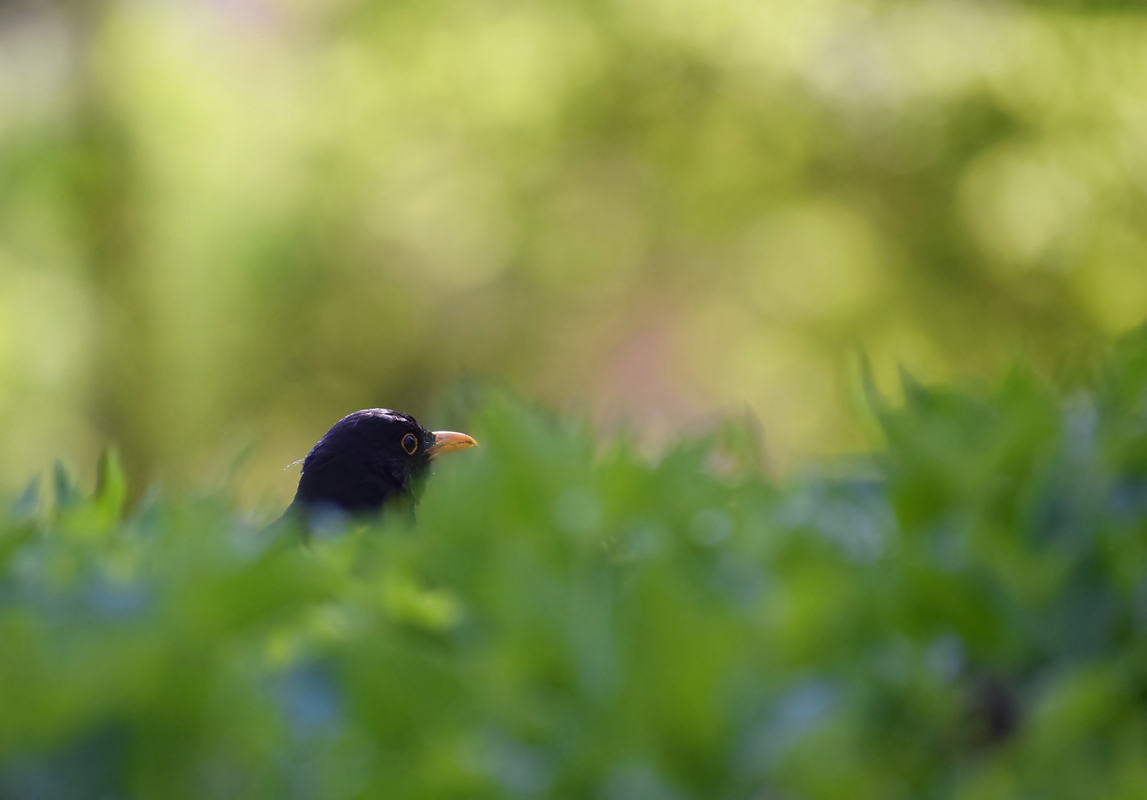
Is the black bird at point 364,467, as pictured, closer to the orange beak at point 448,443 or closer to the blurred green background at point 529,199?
the orange beak at point 448,443

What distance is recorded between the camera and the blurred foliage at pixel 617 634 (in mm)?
1312

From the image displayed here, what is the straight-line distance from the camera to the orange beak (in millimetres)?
5148

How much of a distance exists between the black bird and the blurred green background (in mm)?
8898

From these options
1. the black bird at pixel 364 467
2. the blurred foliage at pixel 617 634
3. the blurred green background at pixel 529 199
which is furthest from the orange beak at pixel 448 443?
the blurred green background at pixel 529 199

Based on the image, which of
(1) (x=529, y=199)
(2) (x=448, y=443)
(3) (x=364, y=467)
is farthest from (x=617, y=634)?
(1) (x=529, y=199)

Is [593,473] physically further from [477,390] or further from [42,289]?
[42,289]

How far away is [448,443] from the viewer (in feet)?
17.3

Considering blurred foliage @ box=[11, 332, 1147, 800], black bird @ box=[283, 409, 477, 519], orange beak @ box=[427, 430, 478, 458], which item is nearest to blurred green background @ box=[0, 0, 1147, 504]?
orange beak @ box=[427, 430, 478, 458]

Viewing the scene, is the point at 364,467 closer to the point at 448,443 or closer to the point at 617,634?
the point at 448,443

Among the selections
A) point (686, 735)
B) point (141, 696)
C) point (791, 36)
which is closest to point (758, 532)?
point (686, 735)

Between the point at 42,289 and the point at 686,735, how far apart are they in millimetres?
14538

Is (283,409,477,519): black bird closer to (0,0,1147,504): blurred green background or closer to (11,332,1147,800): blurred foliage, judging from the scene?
(11,332,1147,800): blurred foliage

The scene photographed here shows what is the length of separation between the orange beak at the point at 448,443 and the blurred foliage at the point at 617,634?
3.25m

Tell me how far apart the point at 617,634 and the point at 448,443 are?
3.90 meters
